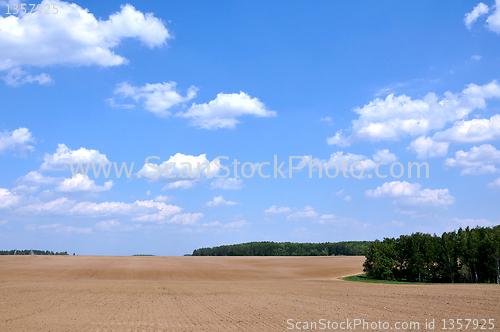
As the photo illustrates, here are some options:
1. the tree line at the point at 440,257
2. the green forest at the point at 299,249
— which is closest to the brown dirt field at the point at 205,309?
the tree line at the point at 440,257

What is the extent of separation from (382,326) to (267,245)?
15254 cm

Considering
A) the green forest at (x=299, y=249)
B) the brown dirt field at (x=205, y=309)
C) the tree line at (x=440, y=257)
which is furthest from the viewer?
the green forest at (x=299, y=249)

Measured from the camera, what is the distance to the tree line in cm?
5334

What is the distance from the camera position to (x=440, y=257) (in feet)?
186

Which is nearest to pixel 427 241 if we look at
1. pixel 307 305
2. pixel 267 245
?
pixel 307 305

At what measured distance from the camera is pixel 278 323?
19.5 m

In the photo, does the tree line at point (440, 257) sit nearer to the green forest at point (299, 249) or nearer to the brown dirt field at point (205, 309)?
the brown dirt field at point (205, 309)

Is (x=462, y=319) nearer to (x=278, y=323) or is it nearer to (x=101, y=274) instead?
(x=278, y=323)

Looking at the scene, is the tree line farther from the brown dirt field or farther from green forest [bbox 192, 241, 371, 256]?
green forest [bbox 192, 241, 371, 256]

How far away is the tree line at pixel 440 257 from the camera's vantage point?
53.3m

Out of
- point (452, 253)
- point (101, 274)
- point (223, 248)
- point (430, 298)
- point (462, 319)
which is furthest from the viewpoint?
point (223, 248)

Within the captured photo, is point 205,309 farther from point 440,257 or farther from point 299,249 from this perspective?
point 299,249

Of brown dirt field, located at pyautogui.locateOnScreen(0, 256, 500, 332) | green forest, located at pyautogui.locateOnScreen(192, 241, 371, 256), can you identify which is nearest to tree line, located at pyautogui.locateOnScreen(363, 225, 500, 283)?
brown dirt field, located at pyautogui.locateOnScreen(0, 256, 500, 332)

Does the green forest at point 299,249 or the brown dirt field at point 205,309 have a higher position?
the brown dirt field at point 205,309
